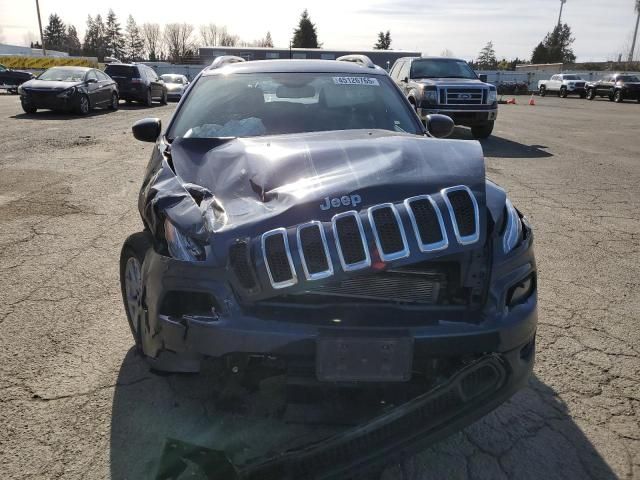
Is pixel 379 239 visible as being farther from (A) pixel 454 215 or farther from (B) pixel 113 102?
(B) pixel 113 102

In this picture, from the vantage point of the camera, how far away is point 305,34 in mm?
83875

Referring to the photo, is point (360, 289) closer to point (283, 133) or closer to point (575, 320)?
point (283, 133)

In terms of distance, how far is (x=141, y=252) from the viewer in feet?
8.91

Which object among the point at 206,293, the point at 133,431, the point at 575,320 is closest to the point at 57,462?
the point at 133,431

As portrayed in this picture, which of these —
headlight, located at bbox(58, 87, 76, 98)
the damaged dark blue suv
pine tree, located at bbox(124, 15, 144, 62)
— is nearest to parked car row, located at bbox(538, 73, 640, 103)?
headlight, located at bbox(58, 87, 76, 98)

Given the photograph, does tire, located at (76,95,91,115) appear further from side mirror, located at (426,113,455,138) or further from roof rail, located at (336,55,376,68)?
side mirror, located at (426,113,455,138)

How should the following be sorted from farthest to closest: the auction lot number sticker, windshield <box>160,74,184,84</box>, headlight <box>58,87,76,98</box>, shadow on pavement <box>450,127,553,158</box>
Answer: windshield <box>160,74,184,84</box>, headlight <box>58,87,76,98</box>, shadow on pavement <box>450,127,553,158</box>, the auction lot number sticker

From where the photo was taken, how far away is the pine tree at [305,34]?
83.6 meters

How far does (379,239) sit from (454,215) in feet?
1.13

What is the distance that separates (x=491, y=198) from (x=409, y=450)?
1.23 metres

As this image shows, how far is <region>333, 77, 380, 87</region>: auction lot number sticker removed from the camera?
4012 millimetres

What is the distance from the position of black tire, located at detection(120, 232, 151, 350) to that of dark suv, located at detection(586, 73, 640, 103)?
36.0 meters

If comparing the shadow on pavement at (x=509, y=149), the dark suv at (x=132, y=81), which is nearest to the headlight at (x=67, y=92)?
the dark suv at (x=132, y=81)

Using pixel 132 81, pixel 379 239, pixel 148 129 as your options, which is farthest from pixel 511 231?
pixel 132 81
